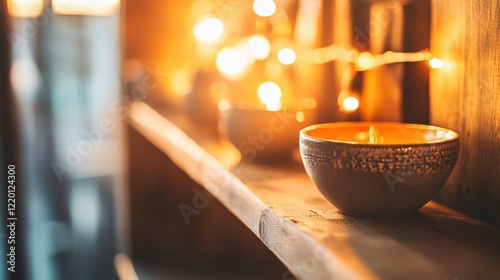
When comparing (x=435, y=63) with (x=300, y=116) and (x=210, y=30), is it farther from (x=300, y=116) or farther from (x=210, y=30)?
(x=210, y=30)

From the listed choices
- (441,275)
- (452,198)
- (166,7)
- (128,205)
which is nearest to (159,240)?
(128,205)

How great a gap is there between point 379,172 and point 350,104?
0.60 meters

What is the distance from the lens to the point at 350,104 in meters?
1.43

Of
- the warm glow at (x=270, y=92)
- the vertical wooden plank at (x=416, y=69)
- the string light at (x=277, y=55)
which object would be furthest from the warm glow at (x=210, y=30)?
the vertical wooden plank at (x=416, y=69)

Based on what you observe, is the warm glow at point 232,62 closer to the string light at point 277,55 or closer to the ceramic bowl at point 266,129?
the string light at point 277,55

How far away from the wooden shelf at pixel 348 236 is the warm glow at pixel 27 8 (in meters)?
1.78

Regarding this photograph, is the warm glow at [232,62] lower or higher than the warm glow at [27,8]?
lower

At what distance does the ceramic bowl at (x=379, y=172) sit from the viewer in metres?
0.85

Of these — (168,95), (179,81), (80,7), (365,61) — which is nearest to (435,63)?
(365,61)

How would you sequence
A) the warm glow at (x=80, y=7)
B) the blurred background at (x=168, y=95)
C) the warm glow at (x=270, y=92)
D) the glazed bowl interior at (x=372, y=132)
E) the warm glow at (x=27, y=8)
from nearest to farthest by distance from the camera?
the glazed bowl interior at (x=372, y=132), the blurred background at (x=168, y=95), the warm glow at (x=270, y=92), the warm glow at (x=27, y=8), the warm glow at (x=80, y=7)

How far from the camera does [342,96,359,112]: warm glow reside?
1.42 metres

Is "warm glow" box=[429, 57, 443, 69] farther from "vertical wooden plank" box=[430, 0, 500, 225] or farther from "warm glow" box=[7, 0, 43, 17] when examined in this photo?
"warm glow" box=[7, 0, 43, 17]

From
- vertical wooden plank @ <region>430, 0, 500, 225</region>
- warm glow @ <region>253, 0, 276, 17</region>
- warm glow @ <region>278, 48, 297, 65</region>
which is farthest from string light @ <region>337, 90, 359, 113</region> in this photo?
warm glow @ <region>253, 0, 276, 17</region>

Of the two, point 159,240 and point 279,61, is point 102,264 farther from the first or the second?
point 279,61
